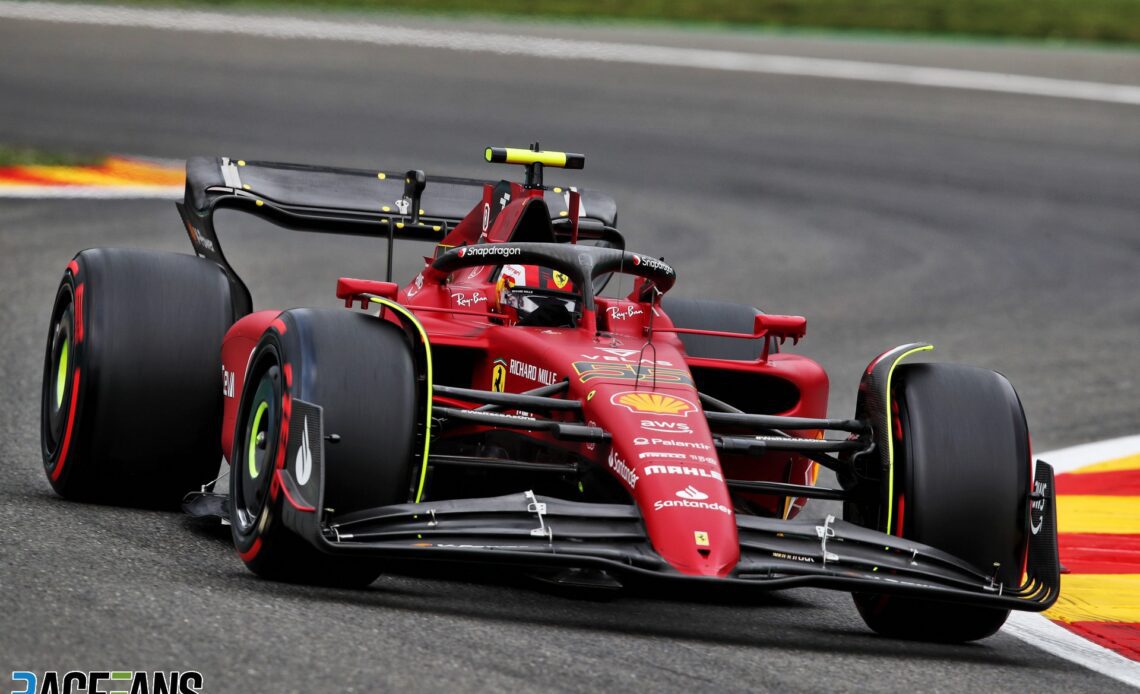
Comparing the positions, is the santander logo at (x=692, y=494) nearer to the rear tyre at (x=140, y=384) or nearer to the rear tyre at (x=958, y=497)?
the rear tyre at (x=958, y=497)

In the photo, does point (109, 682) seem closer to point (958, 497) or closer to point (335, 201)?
point (958, 497)

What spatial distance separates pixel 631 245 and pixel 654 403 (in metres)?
9.14

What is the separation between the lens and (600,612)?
20.0 feet

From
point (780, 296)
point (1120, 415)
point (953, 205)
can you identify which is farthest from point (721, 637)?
point (953, 205)

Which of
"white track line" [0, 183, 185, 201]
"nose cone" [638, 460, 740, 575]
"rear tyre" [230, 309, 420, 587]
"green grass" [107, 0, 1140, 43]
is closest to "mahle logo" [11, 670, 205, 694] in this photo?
"rear tyre" [230, 309, 420, 587]

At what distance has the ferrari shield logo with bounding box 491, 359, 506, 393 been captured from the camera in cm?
677

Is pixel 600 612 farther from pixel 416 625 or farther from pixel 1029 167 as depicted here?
pixel 1029 167

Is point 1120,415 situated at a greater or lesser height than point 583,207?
lesser

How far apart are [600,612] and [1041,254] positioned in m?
10.8

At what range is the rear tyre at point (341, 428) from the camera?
19.0 ft

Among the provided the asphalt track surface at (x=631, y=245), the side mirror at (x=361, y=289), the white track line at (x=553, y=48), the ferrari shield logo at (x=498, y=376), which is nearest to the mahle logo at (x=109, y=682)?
the asphalt track surface at (x=631, y=245)

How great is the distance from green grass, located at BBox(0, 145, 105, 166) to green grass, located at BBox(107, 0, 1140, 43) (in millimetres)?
10066

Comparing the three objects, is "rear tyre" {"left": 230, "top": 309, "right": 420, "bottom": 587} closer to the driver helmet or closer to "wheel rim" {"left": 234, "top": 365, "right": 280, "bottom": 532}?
"wheel rim" {"left": 234, "top": 365, "right": 280, "bottom": 532}

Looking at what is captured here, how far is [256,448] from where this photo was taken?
20.7 feet
